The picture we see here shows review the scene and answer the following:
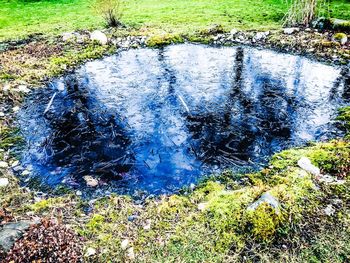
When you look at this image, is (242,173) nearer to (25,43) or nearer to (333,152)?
(333,152)

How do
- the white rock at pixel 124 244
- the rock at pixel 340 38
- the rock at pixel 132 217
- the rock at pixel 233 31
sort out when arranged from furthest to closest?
1. the rock at pixel 233 31
2. the rock at pixel 340 38
3. the rock at pixel 132 217
4. the white rock at pixel 124 244

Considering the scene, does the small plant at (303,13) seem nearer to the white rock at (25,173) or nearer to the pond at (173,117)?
the pond at (173,117)

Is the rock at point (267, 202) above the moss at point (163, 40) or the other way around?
the other way around

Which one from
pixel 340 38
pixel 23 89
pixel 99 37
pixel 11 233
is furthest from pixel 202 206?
pixel 99 37

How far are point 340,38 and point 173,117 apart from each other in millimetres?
5938

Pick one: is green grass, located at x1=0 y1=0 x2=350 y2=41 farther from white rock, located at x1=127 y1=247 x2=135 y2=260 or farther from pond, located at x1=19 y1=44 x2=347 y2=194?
white rock, located at x1=127 y1=247 x2=135 y2=260

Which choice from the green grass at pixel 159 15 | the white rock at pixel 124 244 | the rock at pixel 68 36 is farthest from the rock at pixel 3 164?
the green grass at pixel 159 15

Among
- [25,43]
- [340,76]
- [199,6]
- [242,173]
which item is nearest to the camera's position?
[242,173]

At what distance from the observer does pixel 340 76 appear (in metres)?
7.06

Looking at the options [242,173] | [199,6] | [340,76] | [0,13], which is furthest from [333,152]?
[0,13]

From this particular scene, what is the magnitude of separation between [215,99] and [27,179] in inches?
149

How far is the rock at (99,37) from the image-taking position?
9422 mm

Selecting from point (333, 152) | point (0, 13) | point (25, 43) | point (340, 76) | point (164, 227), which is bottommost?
point (164, 227)

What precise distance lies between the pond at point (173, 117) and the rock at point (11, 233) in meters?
1.12
